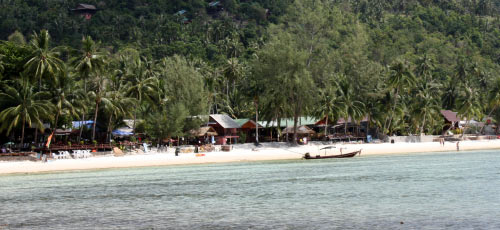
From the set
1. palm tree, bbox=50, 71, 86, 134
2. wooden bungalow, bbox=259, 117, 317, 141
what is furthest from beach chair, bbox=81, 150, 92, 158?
wooden bungalow, bbox=259, 117, 317, 141

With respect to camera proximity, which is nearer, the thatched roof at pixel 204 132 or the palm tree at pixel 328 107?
the thatched roof at pixel 204 132

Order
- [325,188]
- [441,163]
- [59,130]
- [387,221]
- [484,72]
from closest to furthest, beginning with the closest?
[387,221] < [325,188] < [441,163] < [59,130] < [484,72]

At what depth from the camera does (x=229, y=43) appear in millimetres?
137875

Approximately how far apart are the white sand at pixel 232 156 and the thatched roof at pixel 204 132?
27.7 ft

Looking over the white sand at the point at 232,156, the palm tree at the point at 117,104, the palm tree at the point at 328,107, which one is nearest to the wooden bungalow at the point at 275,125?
the palm tree at the point at 328,107

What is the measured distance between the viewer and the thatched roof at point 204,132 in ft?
232

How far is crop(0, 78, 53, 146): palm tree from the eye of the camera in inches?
2052

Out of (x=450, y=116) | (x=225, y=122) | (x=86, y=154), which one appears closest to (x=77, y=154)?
(x=86, y=154)

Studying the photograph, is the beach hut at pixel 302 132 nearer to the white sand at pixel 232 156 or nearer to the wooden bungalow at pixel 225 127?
the white sand at pixel 232 156

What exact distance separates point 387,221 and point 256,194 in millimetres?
10957

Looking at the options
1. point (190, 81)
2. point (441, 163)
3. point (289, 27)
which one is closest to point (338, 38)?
point (289, 27)

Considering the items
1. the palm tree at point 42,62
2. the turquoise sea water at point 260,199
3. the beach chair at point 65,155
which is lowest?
the turquoise sea water at point 260,199

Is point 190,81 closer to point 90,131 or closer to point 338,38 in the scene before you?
point 90,131

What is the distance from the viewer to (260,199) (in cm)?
3020
